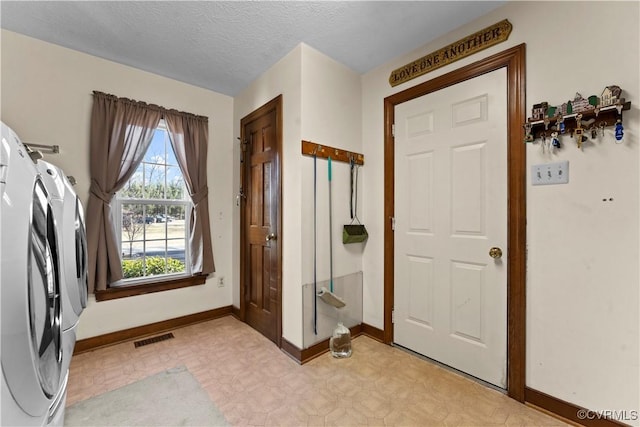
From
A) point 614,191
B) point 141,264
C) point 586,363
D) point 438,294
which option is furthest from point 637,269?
point 141,264

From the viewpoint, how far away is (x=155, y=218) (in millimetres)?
2795

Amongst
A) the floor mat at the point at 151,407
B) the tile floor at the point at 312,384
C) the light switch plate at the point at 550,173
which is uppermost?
the light switch plate at the point at 550,173

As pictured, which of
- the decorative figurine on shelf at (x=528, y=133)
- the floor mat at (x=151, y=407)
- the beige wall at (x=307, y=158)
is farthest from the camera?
the beige wall at (x=307, y=158)

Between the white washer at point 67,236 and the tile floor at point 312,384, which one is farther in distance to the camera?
the tile floor at point 312,384

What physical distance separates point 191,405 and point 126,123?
7.59 feet

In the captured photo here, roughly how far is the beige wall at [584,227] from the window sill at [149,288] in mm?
2863

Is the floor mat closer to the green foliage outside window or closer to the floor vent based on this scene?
the floor vent

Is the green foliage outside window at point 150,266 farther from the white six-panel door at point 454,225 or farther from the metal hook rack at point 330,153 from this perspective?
the white six-panel door at point 454,225

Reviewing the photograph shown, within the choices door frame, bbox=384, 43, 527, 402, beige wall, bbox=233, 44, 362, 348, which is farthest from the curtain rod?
door frame, bbox=384, 43, 527, 402

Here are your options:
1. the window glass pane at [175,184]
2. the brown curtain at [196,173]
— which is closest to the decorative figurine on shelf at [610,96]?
the brown curtain at [196,173]

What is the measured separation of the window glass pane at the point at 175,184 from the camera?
288 cm

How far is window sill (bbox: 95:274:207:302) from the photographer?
245 centimetres

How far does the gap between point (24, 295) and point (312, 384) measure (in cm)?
167

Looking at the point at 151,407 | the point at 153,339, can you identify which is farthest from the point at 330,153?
the point at 153,339
